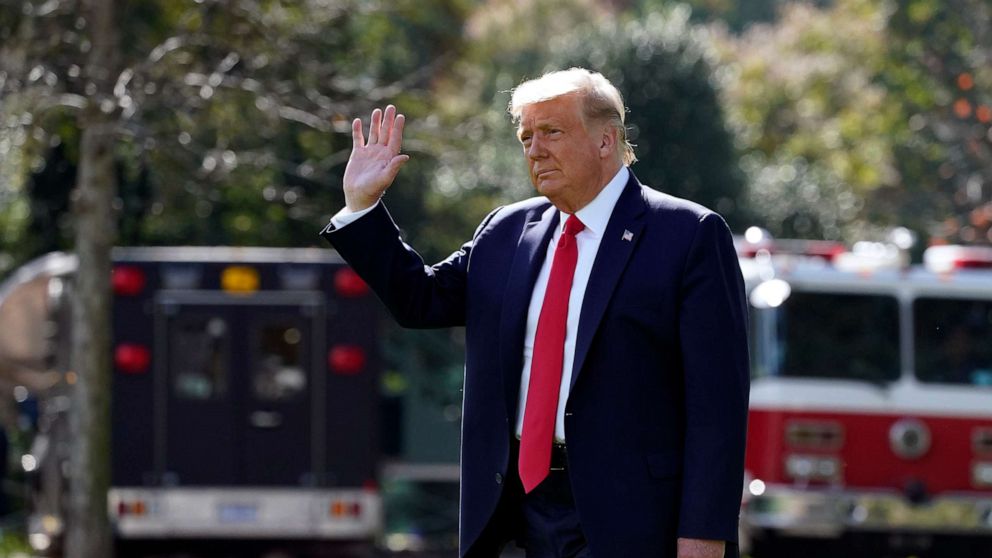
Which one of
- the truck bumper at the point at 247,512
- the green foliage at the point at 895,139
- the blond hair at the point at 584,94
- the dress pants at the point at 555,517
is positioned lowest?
the truck bumper at the point at 247,512

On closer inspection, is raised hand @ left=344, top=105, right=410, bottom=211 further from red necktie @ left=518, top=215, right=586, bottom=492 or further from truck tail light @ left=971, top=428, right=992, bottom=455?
truck tail light @ left=971, top=428, right=992, bottom=455

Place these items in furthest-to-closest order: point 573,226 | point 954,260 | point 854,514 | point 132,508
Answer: point 132,508 < point 954,260 < point 854,514 < point 573,226

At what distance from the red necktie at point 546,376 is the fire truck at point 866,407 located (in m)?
8.43

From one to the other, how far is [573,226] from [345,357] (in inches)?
377

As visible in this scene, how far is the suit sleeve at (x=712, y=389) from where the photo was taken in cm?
421

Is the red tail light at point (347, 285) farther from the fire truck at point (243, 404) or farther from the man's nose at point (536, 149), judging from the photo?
the man's nose at point (536, 149)

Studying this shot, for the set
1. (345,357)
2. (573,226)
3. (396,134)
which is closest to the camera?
(573,226)

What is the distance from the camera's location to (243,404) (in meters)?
14.0

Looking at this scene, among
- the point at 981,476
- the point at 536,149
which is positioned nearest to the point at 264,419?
the point at 981,476

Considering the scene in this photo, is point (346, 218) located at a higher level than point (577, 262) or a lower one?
higher

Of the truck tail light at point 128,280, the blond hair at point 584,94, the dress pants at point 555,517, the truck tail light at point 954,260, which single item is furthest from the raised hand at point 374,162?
the truck tail light at point 954,260

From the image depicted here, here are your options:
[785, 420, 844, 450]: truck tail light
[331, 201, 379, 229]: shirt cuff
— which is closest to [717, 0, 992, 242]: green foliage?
[785, 420, 844, 450]: truck tail light

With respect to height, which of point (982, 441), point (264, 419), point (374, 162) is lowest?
point (982, 441)

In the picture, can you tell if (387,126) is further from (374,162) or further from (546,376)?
(546,376)
